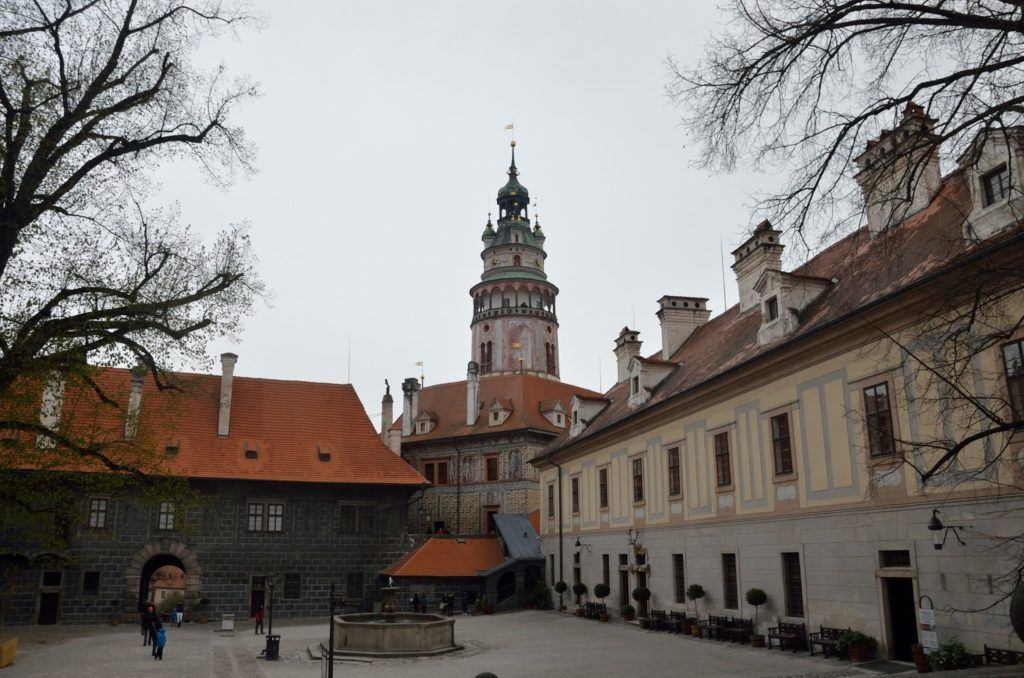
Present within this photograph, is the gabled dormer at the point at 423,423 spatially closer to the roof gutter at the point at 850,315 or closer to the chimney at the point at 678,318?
the chimney at the point at 678,318

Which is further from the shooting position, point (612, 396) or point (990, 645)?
point (612, 396)

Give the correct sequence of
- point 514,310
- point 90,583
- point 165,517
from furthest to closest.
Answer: point 514,310 < point 165,517 < point 90,583

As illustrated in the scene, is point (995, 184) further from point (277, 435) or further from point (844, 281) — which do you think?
point (277, 435)

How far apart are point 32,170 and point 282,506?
82.2 ft

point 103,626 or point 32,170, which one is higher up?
point 32,170

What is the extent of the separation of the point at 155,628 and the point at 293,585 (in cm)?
1372

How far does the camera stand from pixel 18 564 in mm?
30609

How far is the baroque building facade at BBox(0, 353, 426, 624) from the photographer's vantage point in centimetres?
3167

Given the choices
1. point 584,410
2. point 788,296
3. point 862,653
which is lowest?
point 862,653

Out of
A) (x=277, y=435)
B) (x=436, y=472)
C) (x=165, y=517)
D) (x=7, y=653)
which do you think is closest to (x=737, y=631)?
(x=7, y=653)

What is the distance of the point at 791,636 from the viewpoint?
1772 centimetres

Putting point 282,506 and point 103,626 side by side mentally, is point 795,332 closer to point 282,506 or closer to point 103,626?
point 282,506

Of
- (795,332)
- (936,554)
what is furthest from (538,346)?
(936,554)

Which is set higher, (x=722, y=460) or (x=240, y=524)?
(x=722, y=460)
